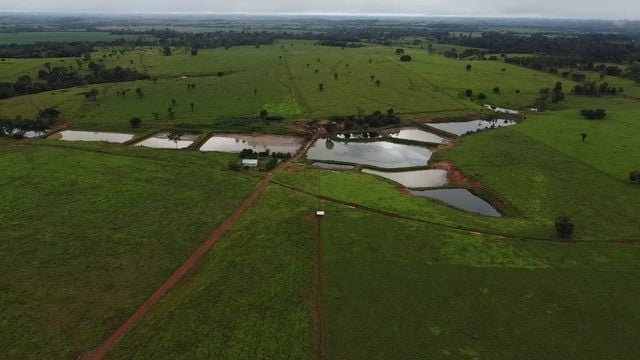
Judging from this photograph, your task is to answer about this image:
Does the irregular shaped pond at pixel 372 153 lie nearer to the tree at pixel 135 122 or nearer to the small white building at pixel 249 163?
the small white building at pixel 249 163

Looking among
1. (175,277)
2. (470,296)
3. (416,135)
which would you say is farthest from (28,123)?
(470,296)

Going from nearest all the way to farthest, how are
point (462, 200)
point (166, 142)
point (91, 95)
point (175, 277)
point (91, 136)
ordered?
point (175, 277), point (462, 200), point (166, 142), point (91, 136), point (91, 95)

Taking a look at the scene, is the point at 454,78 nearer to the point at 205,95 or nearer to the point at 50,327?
the point at 205,95

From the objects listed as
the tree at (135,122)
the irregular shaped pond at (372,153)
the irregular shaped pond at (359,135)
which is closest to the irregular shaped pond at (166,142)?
the tree at (135,122)

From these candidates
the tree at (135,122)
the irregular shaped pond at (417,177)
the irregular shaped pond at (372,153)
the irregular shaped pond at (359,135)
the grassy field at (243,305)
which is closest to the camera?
the grassy field at (243,305)

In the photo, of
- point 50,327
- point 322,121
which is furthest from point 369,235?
point 322,121

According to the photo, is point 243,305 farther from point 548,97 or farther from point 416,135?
point 548,97

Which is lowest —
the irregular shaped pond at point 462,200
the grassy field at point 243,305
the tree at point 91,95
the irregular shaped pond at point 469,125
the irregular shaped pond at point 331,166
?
the grassy field at point 243,305

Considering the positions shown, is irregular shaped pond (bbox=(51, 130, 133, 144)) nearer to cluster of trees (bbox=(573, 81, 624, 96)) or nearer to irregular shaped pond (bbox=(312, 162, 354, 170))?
irregular shaped pond (bbox=(312, 162, 354, 170))
